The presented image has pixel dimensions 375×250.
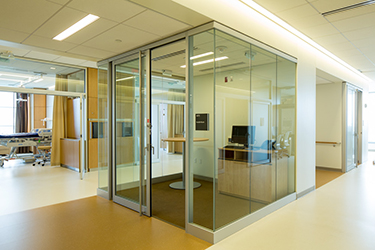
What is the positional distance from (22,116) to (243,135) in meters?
12.2

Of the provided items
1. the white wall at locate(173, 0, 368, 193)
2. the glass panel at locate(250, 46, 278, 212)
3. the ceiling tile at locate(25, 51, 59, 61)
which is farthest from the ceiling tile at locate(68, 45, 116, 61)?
the glass panel at locate(250, 46, 278, 212)

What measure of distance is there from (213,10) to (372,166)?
29.8 ft

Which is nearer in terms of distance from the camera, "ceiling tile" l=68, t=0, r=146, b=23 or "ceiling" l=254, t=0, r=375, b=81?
"ceiling tile" l=68, t=0, r=146, b=23

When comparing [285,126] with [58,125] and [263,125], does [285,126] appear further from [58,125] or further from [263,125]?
[58,125]

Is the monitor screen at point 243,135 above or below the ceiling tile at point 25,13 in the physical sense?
below

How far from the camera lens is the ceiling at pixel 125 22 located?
278 centimetres

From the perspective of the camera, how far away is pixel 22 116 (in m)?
12.1

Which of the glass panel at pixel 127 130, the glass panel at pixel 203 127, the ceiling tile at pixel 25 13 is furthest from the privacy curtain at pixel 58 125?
the glass panel at pixel 203 127

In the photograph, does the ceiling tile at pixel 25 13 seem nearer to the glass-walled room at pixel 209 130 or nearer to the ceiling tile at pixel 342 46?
the glass-walled room at pixel 209 130

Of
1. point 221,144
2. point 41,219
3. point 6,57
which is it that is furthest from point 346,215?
point 6,57

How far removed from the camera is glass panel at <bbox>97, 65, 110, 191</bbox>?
5000 mm

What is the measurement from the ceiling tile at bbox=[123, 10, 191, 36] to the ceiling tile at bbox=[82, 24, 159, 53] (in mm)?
168

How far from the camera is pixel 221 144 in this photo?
334 cm

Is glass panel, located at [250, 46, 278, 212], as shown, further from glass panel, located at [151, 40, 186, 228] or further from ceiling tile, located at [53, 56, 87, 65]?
ceiling tile, located at [53, 56, 87, 65]
